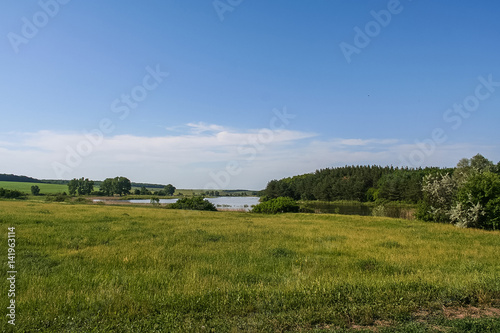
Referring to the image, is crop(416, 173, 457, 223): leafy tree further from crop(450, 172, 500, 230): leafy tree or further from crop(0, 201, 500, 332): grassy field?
crop(0, 201, 500, 332): grassy field

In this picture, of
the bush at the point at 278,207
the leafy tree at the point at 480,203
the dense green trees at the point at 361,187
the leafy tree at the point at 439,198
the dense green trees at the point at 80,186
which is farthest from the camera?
the dense green trees at the point at 80,186

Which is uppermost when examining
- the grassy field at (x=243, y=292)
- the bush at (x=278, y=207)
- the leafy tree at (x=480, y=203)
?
the leafy tree at (x=480, y=203)

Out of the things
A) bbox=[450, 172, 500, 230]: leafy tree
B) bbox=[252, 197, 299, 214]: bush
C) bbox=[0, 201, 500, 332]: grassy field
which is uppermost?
bbox=[450, 172, 500, 230]: leafy tree

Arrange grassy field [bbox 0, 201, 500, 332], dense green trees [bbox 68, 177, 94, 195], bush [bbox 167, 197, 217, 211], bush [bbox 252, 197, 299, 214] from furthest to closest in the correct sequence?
dense green trees [bbox 68, 177, 94, 195] < bush [bbox 167, 197, 217, 211] < bush [bbox 252, 197, 299, 214] < grassy field [bbox 0, 201, 500, 332]

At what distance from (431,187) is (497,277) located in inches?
1182

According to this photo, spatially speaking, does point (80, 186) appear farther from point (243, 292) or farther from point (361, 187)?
point (243, 292)

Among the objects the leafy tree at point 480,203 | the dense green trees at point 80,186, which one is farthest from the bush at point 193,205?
the dense green trees at point 80,186

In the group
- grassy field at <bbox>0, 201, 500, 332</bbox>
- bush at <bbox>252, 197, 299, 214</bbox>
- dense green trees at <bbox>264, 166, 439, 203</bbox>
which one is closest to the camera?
grassy field at <bbox>0, 201, 500, 332</bbox>

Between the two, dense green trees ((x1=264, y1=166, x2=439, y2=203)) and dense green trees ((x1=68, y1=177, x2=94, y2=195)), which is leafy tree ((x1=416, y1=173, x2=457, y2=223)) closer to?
dense green trees ((x1=264, y1=166, x2=439, y2=203))

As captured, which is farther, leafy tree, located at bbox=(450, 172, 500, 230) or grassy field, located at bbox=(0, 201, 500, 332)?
leafy tree, located at bbox=(450, 172, 500, 230)

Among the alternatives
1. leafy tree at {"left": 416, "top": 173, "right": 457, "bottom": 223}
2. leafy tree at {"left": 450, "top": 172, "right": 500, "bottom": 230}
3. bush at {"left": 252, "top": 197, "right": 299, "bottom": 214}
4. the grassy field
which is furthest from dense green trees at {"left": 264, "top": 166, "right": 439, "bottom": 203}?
the grassy field

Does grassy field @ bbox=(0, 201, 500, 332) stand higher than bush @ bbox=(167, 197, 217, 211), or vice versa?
grassy field @ bbox=(0, 201, 500, 332)

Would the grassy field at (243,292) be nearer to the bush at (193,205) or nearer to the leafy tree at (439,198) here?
the leafy tree at (439,198)

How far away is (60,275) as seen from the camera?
362 inches
